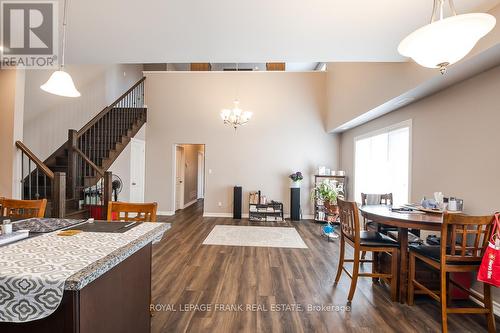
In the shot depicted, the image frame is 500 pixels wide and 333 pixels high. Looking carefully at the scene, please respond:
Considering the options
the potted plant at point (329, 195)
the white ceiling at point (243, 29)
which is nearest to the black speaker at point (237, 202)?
the potted plant at point (329, 195)

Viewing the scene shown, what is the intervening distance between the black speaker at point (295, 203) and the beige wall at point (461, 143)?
289 cm

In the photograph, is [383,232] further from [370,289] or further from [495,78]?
[495,78]

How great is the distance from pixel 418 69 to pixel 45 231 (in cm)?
384

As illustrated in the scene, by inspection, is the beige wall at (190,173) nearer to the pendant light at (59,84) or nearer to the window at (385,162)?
the window at (385,162)

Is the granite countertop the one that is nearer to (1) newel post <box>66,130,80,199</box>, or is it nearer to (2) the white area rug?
(2) the white area rug

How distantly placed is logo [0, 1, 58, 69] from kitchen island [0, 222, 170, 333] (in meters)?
2.22

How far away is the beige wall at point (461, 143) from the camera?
2.30m

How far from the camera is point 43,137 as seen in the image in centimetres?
483

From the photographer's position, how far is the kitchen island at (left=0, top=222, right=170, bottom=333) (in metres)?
0.86

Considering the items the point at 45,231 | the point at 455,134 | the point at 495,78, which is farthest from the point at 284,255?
the point at 495,78

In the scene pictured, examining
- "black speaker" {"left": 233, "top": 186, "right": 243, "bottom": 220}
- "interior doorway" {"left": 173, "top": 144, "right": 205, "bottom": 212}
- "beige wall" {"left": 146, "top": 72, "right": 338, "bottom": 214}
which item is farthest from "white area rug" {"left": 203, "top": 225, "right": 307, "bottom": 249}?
"interior doorway" {"left": 173, "top": 144, "right": 205, "bottom": 212}

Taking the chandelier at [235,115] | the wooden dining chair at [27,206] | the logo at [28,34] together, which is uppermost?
the logo at [28,34]

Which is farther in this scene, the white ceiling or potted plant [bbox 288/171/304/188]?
potted plant [bbox 288/171/304/188]

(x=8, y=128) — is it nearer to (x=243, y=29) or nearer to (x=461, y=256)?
(x=243, y=29)
